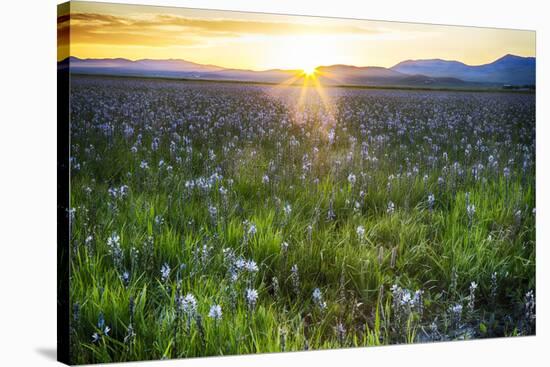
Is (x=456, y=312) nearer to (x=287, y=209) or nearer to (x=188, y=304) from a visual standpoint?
(x=287, y=209)

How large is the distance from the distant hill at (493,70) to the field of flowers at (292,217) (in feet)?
0.41

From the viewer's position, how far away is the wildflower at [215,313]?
5.96 metres

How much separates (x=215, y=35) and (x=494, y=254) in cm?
258

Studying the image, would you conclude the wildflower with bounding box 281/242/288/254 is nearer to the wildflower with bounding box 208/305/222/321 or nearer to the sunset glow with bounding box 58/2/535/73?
the wildflower with bounding box 208/305/222/321

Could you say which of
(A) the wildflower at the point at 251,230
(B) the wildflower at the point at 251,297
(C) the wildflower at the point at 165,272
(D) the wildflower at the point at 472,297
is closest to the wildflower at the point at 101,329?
(C) the wildflower at the point at 165,272

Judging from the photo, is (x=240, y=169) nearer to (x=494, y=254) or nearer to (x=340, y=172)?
(x=340, y=172)

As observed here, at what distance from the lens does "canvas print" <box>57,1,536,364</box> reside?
5.84m

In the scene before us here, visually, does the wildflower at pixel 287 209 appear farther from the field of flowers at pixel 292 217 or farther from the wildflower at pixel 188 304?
the wildflower at pixel 188 304

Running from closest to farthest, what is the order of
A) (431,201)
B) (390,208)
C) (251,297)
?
1. (251,297)
2. (390,208)
3. (431,201)

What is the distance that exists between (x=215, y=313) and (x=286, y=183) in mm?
1060

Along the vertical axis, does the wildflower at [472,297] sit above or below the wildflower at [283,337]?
above

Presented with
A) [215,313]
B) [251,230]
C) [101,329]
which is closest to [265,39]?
[251,230]

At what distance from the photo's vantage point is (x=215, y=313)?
597 cm

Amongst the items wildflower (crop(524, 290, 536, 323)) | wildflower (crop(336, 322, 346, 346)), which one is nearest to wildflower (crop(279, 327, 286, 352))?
wildflower (crop(336, 322, 346, 346))
